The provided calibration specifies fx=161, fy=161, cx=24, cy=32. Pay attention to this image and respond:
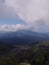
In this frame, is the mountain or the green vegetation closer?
the green vegetation

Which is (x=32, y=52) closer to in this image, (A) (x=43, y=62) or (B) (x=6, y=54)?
(A) (x=43, y=62)

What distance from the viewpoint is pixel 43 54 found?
246ft

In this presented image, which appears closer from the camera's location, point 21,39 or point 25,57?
point 25,57

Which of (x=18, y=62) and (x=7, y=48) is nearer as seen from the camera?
(x=18, y=62)

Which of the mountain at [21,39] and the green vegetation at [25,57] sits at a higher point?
the mountain at [21,39]

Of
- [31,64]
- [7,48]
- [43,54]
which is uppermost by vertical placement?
[7,48]

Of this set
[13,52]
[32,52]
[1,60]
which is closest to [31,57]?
[32,52]

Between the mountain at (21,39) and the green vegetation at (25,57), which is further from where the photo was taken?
the mountain at (21,39)

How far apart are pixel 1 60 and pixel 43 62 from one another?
1862cm

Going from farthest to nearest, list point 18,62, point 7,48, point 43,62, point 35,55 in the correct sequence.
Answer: point 7,48 → point 35,55 → point 43,62 → point 18,62

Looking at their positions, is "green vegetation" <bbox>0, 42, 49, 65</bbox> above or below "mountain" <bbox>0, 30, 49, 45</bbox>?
below

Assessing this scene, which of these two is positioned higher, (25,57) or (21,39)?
(21,39)

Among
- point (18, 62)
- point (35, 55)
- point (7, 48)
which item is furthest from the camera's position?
point (7, 48)

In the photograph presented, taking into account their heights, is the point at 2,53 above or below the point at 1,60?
above
